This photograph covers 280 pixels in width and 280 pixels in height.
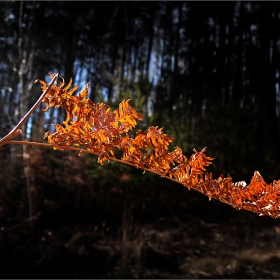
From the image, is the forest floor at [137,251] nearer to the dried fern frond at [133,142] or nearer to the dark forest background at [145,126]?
the dark forest background at [145,126]

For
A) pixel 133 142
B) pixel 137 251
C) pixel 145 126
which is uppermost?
pixel 145 126

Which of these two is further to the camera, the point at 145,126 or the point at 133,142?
the point at 145,126

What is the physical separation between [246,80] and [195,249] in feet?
9.20

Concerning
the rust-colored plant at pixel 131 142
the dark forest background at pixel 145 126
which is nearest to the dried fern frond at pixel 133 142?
the rust-colored plant at pixel 131 142

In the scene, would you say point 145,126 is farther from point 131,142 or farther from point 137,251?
point 131,142

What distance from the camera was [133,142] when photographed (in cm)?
37

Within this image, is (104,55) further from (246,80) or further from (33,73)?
(246,80)

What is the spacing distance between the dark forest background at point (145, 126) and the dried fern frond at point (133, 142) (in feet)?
8.87

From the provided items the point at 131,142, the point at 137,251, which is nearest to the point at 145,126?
the point at 137,251

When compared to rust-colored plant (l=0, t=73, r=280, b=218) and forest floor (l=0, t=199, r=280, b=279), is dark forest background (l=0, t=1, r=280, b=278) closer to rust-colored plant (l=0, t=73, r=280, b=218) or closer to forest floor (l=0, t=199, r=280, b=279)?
forest floor (l=0, t=199, r=280, b=279)

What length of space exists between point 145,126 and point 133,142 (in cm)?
318

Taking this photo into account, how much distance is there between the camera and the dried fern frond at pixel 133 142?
37 cm

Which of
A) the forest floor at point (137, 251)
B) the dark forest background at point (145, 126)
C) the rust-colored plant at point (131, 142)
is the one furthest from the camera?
the dark forest background at point (145, 126)

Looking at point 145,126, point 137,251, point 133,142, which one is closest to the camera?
point 133,142
